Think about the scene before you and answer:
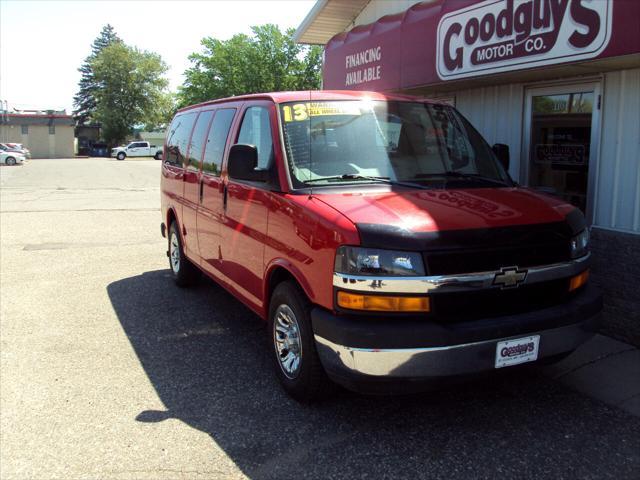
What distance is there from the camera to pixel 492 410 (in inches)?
155

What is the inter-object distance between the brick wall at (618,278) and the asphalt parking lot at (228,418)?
118cm

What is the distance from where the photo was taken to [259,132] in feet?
15.3

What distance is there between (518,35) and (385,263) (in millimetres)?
3569

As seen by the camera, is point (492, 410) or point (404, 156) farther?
point (404, 156)

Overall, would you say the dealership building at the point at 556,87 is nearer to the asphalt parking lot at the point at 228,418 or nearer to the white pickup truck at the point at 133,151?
the asphalt parking lot at the point at 228,418

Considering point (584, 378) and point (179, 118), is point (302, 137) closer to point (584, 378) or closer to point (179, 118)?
point (584, 378)

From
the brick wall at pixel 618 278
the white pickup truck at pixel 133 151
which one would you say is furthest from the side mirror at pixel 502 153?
the white pickup truck at pixel 133 151

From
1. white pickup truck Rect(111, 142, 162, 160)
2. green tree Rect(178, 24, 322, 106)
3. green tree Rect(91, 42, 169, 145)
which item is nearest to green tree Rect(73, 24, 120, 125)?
green tree Rect(91, 42, 169, 145)

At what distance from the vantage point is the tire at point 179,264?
22.6 ft

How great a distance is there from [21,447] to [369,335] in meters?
2.18

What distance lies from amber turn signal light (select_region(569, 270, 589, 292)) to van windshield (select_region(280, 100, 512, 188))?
94 centimetres

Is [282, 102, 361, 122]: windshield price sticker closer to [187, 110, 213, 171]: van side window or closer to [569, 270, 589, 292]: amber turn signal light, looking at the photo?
[187, 110, 213, 171]: van side window

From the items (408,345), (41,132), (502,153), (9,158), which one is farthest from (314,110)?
(41,132)

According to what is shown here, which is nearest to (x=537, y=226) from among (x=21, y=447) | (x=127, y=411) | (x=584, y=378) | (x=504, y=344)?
(x=504, y=344)
